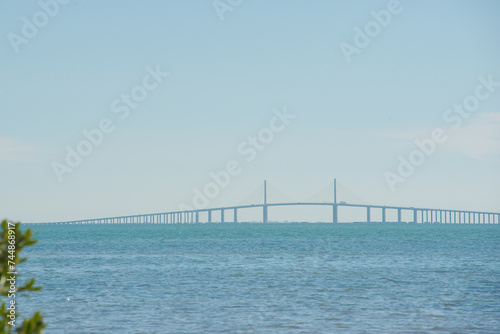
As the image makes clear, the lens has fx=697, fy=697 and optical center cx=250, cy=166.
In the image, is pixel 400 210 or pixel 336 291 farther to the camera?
pixel 400 210

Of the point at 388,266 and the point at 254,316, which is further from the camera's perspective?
the point at 388,266

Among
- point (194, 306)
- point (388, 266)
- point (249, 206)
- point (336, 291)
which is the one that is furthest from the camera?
point (249, 206)

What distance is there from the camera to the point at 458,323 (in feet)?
62.2

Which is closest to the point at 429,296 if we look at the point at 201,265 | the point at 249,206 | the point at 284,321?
the point at 284,321

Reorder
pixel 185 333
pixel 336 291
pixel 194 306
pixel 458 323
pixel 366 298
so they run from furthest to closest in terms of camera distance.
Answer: pixel 336 291 < pixel 366 298 < pixel 194 306 < pixel 458 323 < pixel 185 333

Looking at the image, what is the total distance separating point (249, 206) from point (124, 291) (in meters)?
118

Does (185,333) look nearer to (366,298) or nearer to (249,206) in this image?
(366,298)

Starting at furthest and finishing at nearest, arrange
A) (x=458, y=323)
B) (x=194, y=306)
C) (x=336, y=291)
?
(x=336, y=291)
(x=194, y=306)
(x=458, y=323)

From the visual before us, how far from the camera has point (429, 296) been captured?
80.8ft

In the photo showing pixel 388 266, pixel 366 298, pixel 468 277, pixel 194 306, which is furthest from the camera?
pixel 388 266

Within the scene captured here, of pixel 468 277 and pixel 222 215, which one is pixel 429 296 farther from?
pixel 222 215

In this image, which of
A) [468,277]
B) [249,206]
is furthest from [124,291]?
[249,206]

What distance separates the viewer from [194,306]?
2222 cm

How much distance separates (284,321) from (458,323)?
4726 mm
